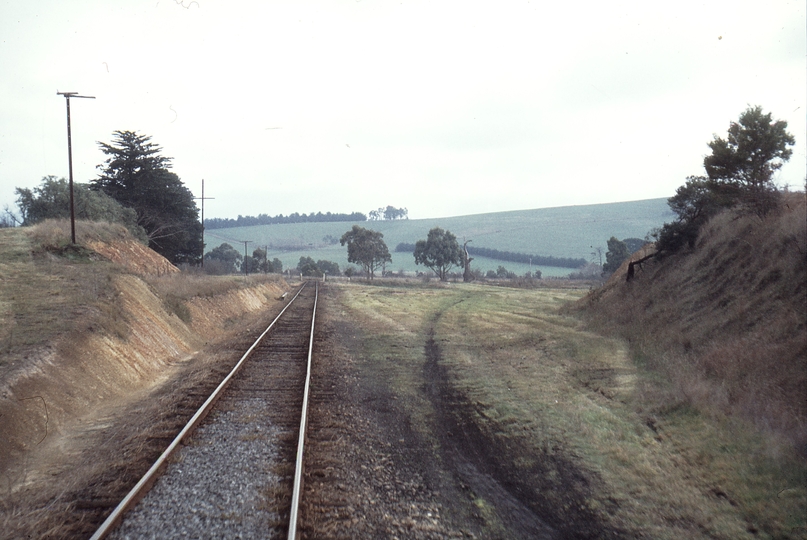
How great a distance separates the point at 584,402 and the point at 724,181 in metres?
14.0

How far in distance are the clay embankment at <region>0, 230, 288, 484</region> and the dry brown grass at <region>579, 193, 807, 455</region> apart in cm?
1057

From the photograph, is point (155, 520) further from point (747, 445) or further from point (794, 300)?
point (794, 300)

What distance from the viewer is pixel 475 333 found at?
20.6 meters

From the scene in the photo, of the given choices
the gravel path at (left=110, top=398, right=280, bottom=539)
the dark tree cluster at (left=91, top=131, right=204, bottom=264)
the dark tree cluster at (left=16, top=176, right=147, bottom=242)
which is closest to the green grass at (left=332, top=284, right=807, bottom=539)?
the gravel path at (left=110, top=398, right=280, bottom=539)

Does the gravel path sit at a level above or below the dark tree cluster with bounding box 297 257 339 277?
above

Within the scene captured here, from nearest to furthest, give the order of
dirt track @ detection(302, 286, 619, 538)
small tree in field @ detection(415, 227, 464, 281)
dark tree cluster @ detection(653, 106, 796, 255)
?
dirt track @ detection(302, 286, 619, 538), dark tree cluster @ detection(653, 106, 796, 255), small tree in field @ detection(415, 227, 464, 281)

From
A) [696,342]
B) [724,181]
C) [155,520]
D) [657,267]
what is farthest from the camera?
[657,267]

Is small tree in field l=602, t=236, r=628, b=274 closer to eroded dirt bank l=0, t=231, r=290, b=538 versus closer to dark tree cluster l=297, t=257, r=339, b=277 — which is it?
eroded dirt bank l=0, t=231, r=290, b=538

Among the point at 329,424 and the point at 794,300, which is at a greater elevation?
the point at 794,300

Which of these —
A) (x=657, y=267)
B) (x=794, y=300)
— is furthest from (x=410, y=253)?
(x=794, y=300)

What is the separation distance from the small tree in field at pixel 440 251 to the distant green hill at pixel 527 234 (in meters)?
32.5

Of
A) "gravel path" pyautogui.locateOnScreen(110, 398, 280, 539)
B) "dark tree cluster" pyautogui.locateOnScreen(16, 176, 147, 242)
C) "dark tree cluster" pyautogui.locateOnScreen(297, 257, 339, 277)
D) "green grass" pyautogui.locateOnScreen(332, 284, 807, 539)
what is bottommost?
"dark tree cluster" pyautogui.locateOnScreen(297, 257, 339, 277)

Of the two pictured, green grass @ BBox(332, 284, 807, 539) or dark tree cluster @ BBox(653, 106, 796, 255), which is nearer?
green grass @ BBox(332, 284, 807, 539)

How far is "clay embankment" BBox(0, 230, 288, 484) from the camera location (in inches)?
314
